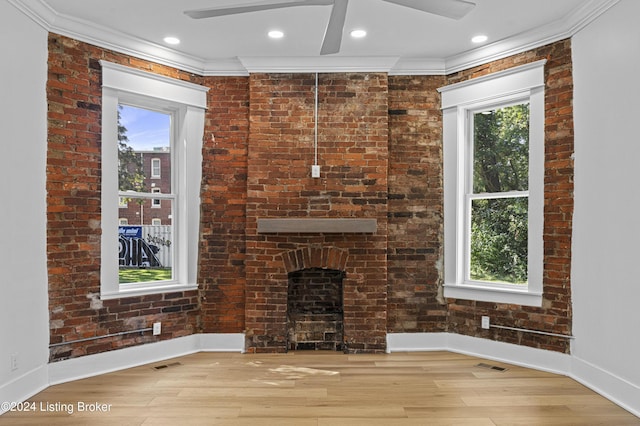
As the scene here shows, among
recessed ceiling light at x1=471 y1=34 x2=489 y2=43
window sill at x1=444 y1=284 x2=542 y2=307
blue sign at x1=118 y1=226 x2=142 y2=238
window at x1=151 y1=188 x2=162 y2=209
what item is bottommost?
window sill at x1=444 y1=284 x2=542 y2=307

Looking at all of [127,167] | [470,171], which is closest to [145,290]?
[127,167]

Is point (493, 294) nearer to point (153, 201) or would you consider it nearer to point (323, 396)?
point (323, 396)

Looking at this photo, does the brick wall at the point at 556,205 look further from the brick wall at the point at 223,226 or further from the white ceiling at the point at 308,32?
the brick wall at the point at 223,226

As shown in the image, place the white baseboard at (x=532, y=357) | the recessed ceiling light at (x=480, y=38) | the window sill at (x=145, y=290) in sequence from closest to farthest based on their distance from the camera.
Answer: the white baseboard at (x=532, y=357)
the window sill at (x=145, y=290)
the recessed ceiling light at (x=480, y=38)

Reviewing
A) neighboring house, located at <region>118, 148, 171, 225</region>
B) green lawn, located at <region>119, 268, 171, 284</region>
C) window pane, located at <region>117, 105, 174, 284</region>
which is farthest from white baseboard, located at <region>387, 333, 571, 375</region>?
neighboring house, located at <region>118, 148, 171, 225</region>

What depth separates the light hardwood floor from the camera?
3.03 metres

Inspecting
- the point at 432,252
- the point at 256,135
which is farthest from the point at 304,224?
the point at 432,252

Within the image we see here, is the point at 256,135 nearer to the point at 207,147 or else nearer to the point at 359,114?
the point at 207,147

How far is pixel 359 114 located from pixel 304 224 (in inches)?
53.1

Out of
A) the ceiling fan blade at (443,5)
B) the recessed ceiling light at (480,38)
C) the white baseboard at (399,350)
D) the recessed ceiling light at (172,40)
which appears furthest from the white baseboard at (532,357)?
the recessed ceiling light at (172,40)

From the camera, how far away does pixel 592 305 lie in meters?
3.64

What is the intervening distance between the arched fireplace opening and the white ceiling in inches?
90.1

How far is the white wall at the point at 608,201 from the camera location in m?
3.20

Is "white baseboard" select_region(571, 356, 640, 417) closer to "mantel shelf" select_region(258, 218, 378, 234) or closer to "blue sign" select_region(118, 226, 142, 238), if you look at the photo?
"mantel shelf" select_region(258, 218, 378, 234)
